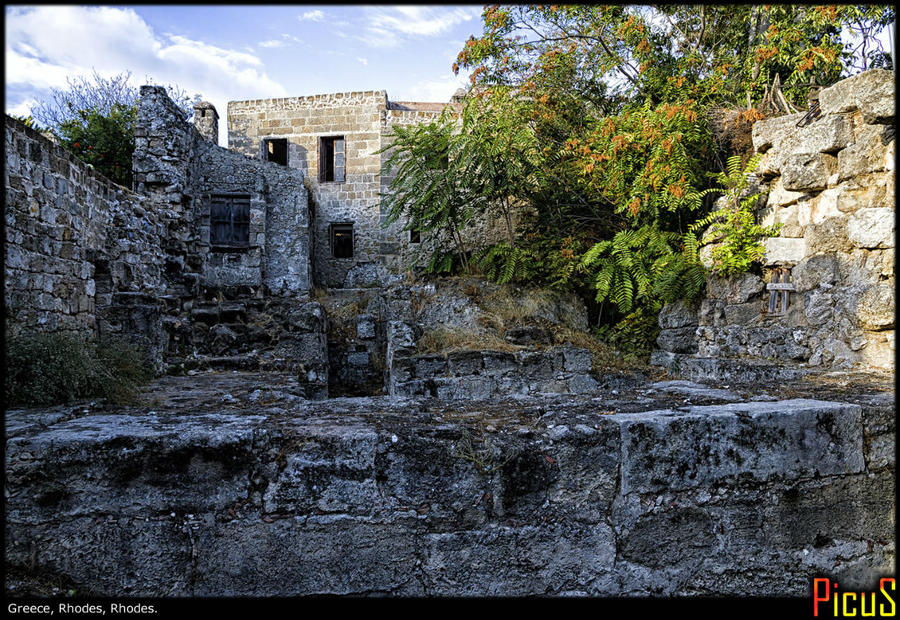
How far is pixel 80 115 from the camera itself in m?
12.4

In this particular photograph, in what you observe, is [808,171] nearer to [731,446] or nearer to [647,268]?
[647,268]

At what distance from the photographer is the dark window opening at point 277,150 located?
590 inches

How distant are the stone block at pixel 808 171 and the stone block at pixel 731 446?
11.1 feet

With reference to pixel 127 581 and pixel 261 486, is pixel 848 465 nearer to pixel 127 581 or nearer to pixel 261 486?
pixel 261 486

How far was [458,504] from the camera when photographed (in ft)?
5.68

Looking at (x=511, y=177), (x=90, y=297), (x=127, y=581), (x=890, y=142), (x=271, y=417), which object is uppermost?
(x=511, y=177)

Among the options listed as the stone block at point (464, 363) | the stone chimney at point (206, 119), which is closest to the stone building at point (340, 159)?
the stone chimney at point (206, 119)

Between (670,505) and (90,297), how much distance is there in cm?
479

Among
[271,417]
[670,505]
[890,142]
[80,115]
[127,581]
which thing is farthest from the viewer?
[80,115]

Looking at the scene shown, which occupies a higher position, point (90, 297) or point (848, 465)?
point (90, 297)

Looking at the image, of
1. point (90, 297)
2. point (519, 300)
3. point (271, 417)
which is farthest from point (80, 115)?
point (271, 417)

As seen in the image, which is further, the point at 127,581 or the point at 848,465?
the point at 848,465

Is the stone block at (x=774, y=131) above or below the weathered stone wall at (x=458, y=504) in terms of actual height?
above

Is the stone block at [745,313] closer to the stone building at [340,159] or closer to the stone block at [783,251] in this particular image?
the stone block at [783,251]
